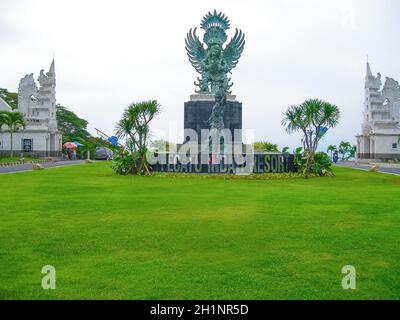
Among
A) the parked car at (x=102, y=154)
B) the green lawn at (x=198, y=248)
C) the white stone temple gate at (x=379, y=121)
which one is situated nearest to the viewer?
the green lawn at (x=198, y=248)

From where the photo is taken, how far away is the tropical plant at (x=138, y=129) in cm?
2545

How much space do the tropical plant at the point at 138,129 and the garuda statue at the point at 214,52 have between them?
37.0 feet

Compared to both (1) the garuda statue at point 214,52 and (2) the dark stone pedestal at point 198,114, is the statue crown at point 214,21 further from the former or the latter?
(2) the dark stone pedestal at point 198,114

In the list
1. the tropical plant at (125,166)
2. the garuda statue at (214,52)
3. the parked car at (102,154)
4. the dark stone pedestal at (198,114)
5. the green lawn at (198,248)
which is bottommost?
the green lawn at (198,248)

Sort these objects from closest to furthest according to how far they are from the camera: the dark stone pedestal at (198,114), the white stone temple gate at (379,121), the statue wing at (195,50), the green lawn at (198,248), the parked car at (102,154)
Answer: the green lawn at (198,248)
the dark stone pedestal at (198,114)
the statue wing at (195,50)
the white stone temple gate at (379,121)
the parked car at (102,154)

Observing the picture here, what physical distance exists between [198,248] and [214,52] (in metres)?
30.7

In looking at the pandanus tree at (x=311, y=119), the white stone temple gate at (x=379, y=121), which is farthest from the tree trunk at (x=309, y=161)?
the white stone temple gate at (x=379, y=121)

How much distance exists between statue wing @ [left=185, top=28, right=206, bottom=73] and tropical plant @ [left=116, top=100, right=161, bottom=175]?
41.7 feet

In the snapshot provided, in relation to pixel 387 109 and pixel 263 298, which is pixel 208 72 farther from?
pixel 263 298

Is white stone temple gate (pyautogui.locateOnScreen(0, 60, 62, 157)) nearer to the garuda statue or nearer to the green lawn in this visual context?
the garuda statue

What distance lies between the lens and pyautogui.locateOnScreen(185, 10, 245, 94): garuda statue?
3650 cm

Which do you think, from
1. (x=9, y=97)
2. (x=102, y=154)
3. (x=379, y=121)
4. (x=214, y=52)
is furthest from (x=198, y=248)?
(x=9, y=97)

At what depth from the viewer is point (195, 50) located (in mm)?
37375

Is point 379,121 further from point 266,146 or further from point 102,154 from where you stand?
point 102,154
